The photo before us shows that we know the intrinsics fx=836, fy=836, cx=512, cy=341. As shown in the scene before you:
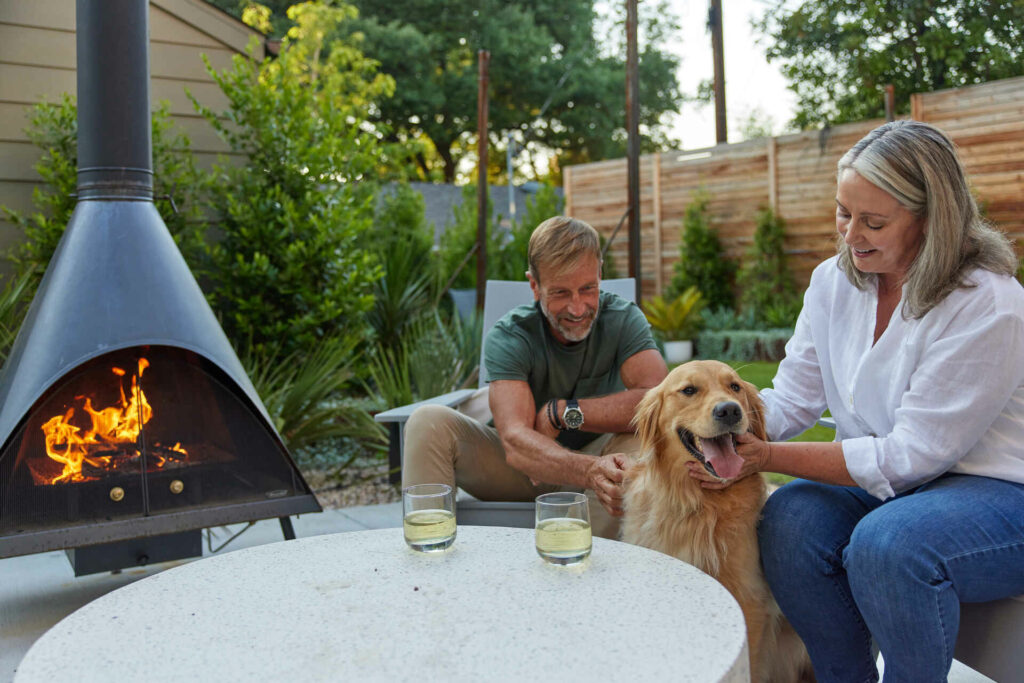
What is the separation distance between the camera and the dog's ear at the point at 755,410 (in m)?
2.04

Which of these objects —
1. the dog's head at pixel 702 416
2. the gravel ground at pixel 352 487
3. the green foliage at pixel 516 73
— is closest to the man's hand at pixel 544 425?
the dog's head at pixel 702 416

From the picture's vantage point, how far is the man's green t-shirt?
2.55 meters

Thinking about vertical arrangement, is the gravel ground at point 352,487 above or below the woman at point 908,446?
below

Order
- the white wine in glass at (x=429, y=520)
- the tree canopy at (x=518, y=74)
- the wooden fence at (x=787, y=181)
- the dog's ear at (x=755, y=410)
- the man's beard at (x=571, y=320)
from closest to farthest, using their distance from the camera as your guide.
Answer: the white wine in glass at (x=429, y=520), the dog's ear at (x=755, y=410), the man's beard at (x=571, y=320), the wooden fence at (x=787, y=181), the tree canopy at (x=518, y=74)

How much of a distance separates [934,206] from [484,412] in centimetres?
170

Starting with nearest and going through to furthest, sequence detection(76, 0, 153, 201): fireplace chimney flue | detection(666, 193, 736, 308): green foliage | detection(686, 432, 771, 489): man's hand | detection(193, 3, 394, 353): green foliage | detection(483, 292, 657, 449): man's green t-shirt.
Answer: detection(686, 432, 771, 489): man's hand
detection(483, 292, 657, 449): man's green t-shirt
detection(76, 0, 153, 201): fireplace chimney flue
detection(193, 3, 394, 353): green foliage
detection(666, 193, 736, 308): green foliage

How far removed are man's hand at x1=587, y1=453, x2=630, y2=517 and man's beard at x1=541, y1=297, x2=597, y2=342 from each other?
41 centimetres

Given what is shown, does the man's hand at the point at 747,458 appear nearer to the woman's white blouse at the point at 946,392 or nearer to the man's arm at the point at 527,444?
the woman's white blouse at the point at 946,392

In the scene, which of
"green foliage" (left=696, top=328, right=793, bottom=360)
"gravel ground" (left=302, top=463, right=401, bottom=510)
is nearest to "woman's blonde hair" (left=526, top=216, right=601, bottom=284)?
"gravel ground" (left=302, top=463, right=401, bottom=510)

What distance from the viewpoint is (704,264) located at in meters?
10.2

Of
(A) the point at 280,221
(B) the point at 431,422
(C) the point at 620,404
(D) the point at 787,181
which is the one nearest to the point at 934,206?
(C) the point at 620,404

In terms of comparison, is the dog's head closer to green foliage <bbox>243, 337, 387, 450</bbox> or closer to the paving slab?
the paving slab

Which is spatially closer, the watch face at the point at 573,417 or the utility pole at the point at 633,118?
the watch face at the point at 573,417

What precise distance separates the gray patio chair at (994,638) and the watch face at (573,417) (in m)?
1.08
